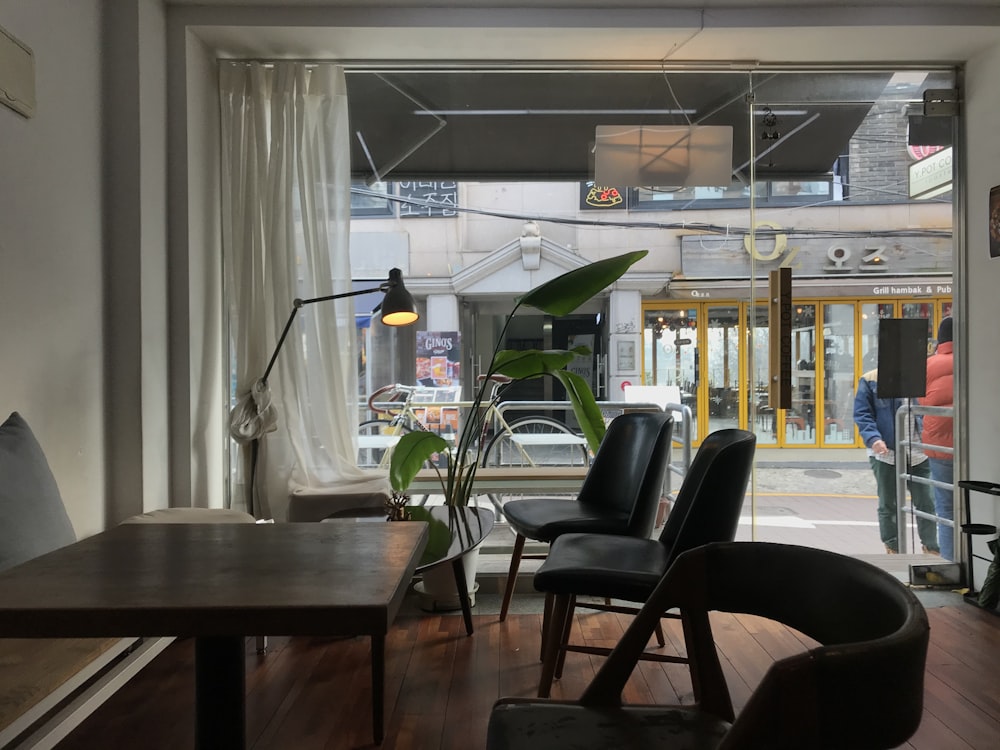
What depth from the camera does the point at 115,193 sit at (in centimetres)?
268

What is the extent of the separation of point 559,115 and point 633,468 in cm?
190

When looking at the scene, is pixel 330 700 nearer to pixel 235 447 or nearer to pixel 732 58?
pixel 235 447

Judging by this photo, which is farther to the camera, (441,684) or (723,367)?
(723,367)

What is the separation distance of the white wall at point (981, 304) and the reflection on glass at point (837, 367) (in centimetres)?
48

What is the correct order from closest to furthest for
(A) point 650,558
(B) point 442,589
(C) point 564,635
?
1. (A) point 650,558
2. (C) point 564,635
3. (B) point 442,589

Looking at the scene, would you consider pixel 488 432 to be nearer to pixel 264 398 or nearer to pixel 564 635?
pixel 264 398

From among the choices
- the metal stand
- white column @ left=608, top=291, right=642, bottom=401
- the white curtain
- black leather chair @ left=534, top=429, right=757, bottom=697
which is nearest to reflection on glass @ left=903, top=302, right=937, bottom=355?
the metal stand

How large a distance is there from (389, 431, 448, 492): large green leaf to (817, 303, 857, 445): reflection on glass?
2139 mm

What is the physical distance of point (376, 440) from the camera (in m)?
3.54

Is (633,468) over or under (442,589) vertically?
over

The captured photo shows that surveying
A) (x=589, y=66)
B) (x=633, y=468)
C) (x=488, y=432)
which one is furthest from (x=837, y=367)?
(x=589, y=66)

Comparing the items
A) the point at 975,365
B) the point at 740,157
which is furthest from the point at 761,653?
the point at 740,157

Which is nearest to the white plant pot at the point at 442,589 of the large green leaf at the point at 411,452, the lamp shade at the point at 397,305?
the large green leaf at the point at 411,452

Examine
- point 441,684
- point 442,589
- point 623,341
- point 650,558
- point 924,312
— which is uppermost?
point 924,312
